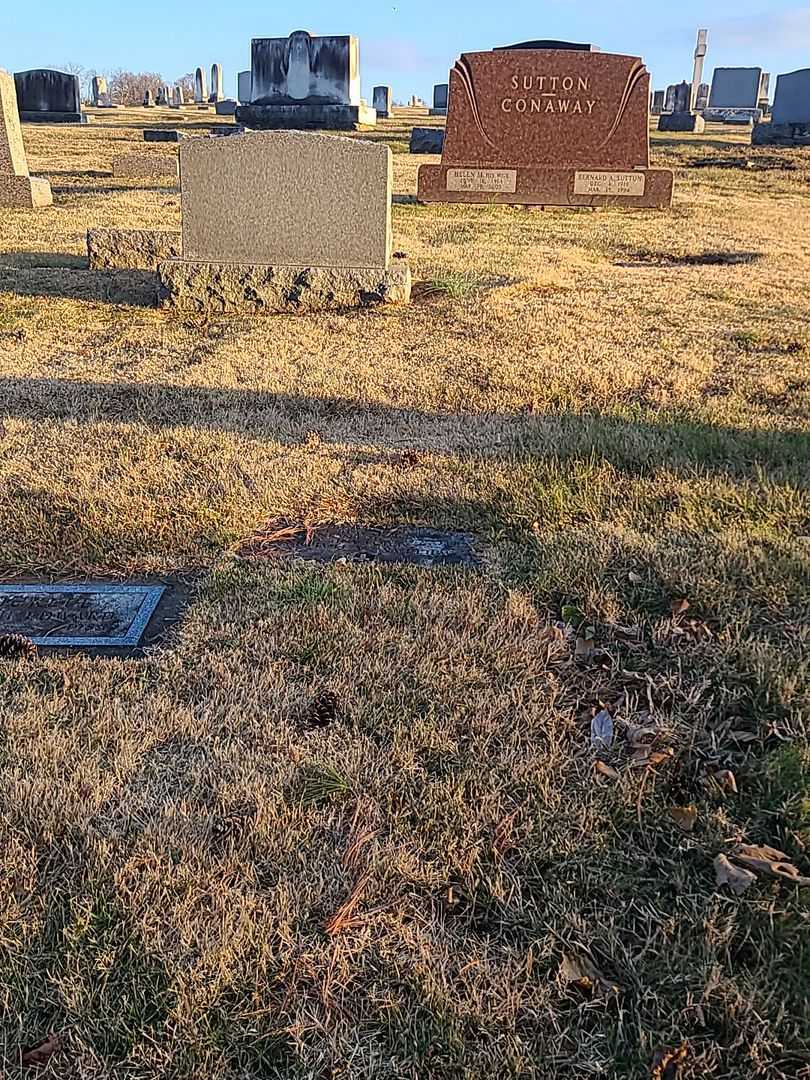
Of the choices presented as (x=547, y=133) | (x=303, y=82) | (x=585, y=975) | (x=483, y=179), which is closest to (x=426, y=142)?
(x=303, y=82)

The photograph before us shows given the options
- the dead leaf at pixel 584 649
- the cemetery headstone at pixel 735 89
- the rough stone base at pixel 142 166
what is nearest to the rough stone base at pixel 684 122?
the cemetery headstone at pixel 735 89

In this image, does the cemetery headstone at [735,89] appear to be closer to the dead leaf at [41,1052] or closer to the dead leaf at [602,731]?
the dead leaf at [602,731]

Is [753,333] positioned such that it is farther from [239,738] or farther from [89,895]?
[89,895]

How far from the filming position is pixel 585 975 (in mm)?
1532

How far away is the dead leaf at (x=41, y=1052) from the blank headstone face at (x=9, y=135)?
11.5 meters

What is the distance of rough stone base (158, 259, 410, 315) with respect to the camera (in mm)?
6734

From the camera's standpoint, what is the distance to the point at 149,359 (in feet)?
18.0

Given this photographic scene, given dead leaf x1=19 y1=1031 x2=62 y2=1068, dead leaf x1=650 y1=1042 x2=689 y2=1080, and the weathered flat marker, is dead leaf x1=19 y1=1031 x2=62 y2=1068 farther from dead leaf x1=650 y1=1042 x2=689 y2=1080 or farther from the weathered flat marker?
the weathered flat marker

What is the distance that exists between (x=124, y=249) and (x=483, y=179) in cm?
677

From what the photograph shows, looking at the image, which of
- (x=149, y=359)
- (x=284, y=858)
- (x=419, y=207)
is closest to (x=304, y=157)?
(x=149, y=359)

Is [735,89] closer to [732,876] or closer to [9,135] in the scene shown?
[9,135]

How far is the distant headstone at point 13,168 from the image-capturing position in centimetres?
1058

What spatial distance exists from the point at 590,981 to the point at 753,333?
5.75 meters

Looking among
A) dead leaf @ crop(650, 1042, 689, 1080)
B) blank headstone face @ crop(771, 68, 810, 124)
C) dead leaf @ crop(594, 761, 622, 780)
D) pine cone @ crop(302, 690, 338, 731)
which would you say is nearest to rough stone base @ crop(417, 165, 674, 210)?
pine cone @ crop(302, 690, 338, 731)
